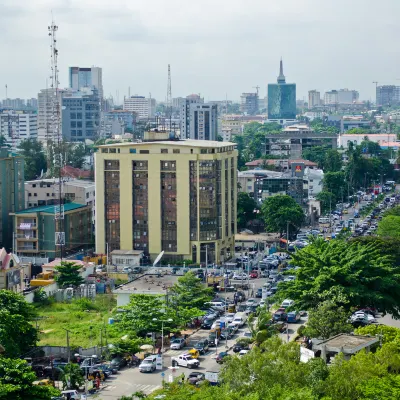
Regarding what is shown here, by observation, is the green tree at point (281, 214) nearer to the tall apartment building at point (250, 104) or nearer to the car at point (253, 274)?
the car at point (253, 274)

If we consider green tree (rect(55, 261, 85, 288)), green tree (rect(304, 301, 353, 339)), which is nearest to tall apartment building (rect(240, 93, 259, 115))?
green tree (rect(55, 261, 85, 288))

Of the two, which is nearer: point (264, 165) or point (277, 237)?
point (277, 237)

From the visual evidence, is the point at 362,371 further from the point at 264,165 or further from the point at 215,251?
the point at 264,165

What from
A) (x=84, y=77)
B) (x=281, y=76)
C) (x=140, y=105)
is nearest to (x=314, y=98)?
(x=281, y=76)

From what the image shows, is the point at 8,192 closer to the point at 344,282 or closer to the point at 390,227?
the point at 390,227

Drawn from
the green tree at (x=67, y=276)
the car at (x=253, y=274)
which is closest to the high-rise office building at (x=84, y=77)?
the car at (x=253, y=274)

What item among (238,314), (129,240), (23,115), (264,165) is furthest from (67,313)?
(23,115)
